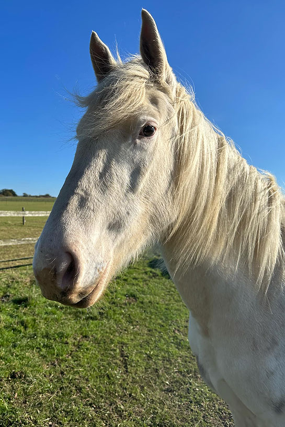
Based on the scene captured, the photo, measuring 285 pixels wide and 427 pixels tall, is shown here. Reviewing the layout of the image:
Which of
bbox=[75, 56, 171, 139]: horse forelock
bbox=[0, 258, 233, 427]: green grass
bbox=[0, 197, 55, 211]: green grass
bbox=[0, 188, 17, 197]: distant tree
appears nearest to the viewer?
bbox=[75, 56, 171, 139]: horse forelock

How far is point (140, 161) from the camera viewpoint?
1505 millimetres

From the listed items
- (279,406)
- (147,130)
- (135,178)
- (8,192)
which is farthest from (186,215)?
(8,192)

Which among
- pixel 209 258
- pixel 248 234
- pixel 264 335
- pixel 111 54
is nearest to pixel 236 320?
pixel 264 335

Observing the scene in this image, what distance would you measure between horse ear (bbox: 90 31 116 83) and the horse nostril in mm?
1305

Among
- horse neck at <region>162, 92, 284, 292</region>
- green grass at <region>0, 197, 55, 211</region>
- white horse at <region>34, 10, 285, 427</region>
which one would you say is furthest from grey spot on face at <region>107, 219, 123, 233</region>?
green grass at <region>0, 197, 55, 211</region>

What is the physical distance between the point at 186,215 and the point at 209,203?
163 mm

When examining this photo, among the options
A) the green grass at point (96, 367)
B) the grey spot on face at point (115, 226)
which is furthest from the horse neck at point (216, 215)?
the green grass at point (96, 367)

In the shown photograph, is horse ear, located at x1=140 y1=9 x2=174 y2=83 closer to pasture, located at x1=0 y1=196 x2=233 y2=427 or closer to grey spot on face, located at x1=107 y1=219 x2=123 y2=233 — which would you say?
grey spot on face, located at x1=107 y1=219 x2=123 y2=233

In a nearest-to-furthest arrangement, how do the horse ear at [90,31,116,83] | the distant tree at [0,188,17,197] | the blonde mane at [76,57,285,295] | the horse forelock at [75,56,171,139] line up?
the horse forelock at [75,56,171,139]
the blonde mane at [76,57,285,295]
the horse ear at [90,31,116,83]
the distant tree at [0,188,17,197]

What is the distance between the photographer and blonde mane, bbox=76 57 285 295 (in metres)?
1.64

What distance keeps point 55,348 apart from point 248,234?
399cm

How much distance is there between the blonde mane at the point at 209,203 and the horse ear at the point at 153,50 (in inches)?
2.2

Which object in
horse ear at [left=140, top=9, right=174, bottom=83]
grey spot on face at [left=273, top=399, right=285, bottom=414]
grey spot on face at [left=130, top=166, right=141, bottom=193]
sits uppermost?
horse ear at [left=140, top=9, right=174, bottom=83]

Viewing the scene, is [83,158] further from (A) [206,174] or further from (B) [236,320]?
(B) [236,320]
